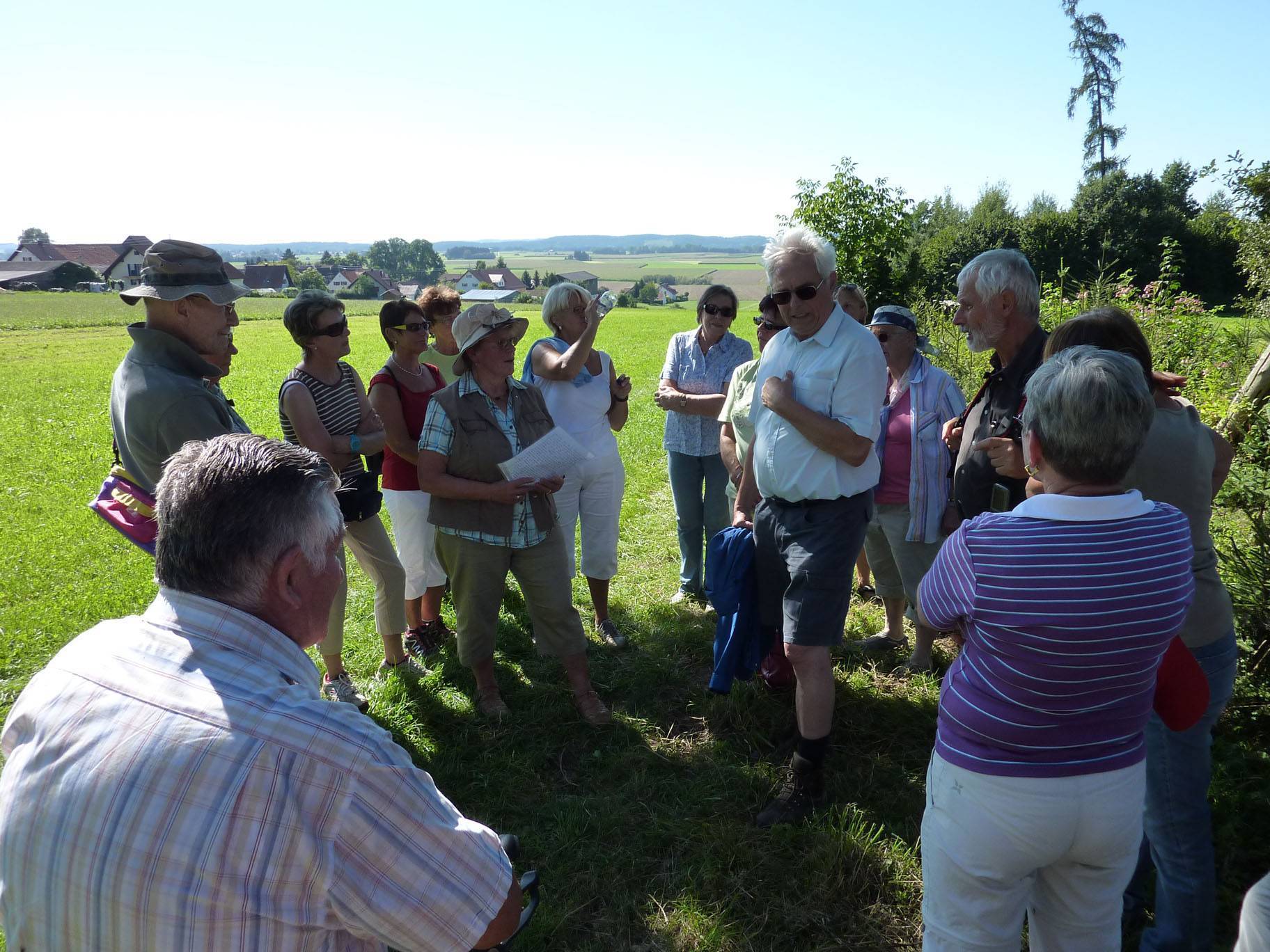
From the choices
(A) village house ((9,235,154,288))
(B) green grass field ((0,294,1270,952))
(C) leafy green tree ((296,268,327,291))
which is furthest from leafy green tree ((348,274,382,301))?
(B) green grass field ((0,294,1270,952))

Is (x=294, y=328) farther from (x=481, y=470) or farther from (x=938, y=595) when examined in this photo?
(x=938, y=595)

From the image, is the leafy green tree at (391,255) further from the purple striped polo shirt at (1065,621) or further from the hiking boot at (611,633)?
the purple striped polo shirt at (1065,621)

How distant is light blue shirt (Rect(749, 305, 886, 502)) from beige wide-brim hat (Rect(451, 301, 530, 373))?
136cm

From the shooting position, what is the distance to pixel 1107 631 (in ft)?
5.30

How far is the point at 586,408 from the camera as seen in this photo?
15.0 feet

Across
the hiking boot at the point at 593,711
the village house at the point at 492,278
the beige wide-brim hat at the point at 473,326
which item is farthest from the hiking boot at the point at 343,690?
the village house at the point at 492,278

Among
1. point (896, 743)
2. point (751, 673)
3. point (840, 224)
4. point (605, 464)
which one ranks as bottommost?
point (896, 743)

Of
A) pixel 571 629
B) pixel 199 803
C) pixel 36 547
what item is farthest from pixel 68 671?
pixel 36 547

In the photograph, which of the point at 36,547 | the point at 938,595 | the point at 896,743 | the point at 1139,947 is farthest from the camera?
the point at 36,547

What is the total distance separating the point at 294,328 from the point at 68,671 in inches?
117

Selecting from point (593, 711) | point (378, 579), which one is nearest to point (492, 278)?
point (378, 579)

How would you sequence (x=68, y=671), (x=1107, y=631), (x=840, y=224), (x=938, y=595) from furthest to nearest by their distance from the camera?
(x=840, y=224) < (x=938, y=595) < (x=1107, y=631) < (x=68, y=671)

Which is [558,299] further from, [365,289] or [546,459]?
[365,289]

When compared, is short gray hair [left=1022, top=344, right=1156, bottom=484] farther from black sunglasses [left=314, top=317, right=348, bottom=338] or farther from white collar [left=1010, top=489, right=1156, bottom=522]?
black sunglasses [left=314, top=317, right=348, bottom=338]
